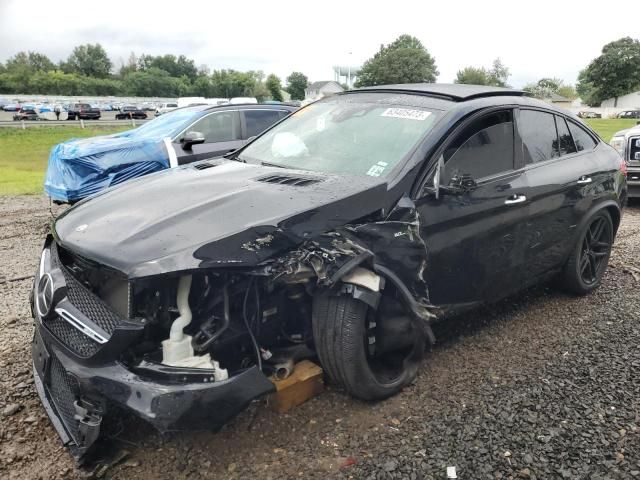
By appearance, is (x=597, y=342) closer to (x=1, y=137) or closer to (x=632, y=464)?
(x=632, y=464)

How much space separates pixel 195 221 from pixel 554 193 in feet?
9.04

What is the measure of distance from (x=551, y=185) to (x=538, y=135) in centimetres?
43

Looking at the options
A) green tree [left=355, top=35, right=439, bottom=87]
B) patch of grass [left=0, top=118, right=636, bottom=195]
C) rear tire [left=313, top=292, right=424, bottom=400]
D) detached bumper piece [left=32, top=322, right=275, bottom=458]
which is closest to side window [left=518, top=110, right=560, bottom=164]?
rear tire [left=313, top=292, right=424, bottom=400]

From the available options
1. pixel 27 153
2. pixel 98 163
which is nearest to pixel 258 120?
pixel 98 163

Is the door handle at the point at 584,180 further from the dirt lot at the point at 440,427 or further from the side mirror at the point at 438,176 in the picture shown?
the side mirror at the point at 438,176

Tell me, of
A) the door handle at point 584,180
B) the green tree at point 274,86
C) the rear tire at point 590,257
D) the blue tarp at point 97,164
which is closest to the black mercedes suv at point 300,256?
the door handle at point 584,180

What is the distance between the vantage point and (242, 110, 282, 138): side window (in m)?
8.24

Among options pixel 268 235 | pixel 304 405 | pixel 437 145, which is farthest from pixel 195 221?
pixel 437 145

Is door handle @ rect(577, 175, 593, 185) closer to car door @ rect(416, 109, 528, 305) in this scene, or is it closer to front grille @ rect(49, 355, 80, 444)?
car door @ rect(416, 109, 528, 305)

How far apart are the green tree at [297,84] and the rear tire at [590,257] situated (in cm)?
8862

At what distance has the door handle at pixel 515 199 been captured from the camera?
141 inches

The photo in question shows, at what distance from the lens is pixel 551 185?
Result: 394 cm

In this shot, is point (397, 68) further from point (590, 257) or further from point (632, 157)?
point (590, 257)

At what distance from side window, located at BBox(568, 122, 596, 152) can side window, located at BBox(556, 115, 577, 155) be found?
0.27 ft
